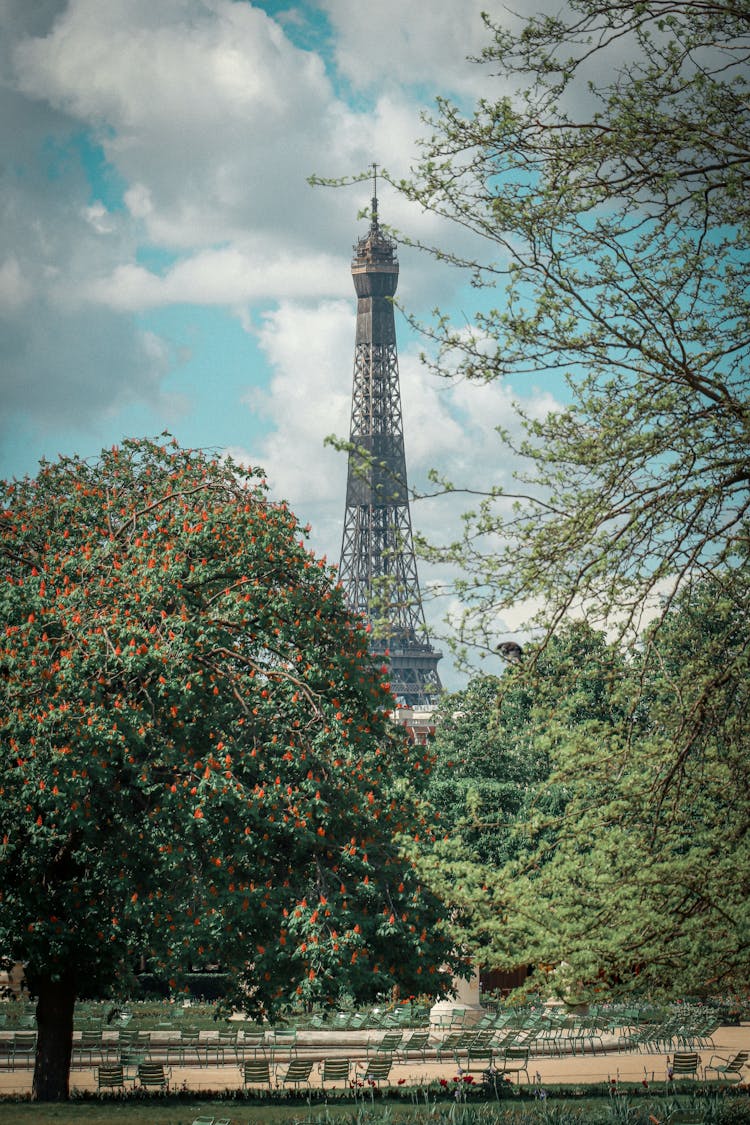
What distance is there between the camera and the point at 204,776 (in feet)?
50.9

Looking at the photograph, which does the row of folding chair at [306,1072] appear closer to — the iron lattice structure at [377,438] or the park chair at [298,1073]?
the park chair at [298,1073]

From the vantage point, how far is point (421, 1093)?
20.4 m

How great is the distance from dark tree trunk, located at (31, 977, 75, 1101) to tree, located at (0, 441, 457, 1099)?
0.09 feet

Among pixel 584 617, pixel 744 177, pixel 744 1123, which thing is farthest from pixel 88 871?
pixel 744 177

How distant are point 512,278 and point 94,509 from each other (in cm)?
1201

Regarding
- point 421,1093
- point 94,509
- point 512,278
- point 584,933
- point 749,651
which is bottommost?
point 421,1093

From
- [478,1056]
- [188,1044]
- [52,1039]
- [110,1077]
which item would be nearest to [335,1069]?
[478,1056]

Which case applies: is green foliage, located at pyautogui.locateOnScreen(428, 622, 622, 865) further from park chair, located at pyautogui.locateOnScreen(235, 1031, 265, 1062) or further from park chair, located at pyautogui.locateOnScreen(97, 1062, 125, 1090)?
park chair, located at pyautogui.locateOnScreen(97, 1062, 125, 1090)

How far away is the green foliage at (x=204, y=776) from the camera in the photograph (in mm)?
15711

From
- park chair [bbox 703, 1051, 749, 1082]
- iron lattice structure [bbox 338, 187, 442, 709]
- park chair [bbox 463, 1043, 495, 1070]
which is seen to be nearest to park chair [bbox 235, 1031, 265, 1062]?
park chair [bbox 463, 1043, 495, 1070]

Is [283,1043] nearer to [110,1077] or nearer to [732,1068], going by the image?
[110,1077]

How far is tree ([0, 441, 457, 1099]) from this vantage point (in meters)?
15.7

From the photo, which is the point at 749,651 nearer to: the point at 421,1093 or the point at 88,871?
the point at 88,871

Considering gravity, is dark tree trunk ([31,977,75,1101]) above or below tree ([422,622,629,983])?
below
